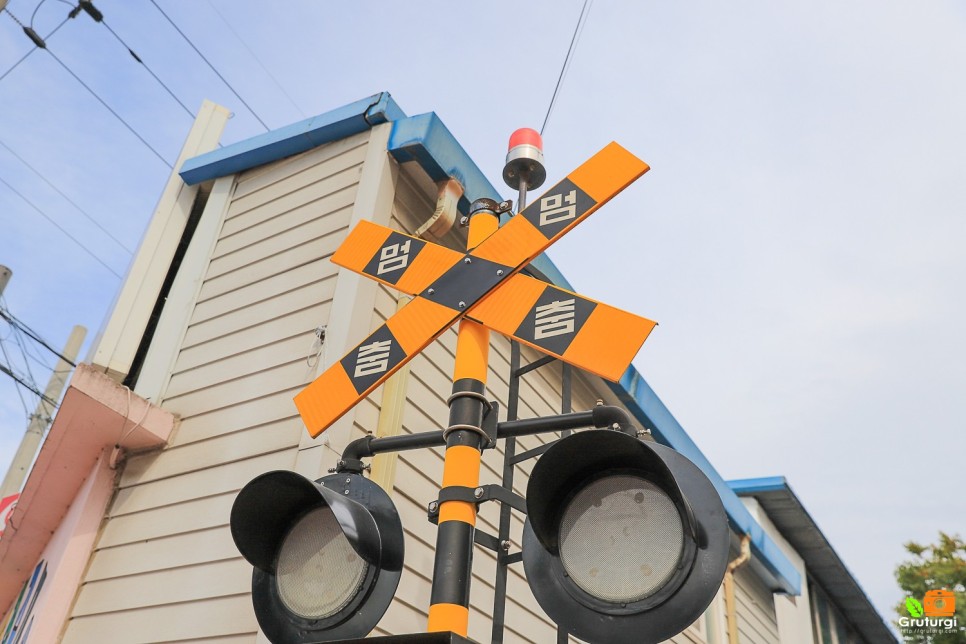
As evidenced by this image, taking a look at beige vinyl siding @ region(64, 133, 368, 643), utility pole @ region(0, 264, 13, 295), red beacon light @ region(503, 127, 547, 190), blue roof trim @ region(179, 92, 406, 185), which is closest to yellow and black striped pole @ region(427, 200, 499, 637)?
red beacon light @ region(503, 127, 547, 190)

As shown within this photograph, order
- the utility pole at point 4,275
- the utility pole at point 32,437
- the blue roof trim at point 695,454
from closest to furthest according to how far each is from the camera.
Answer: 1. the blue roof trim at point 695,454
2. the utility pole at point 4,275
3. the utility pole at point 32,437

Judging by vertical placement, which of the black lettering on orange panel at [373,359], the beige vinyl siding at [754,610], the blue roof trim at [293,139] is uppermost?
the blue roof trim at [293,139]

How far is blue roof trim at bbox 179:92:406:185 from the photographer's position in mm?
5430

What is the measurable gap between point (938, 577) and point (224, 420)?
55.7 ft

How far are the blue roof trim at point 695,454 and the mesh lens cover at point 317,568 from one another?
4039 mm

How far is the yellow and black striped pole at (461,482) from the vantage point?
2072mm

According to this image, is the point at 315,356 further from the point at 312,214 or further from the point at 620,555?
the point at 620,555

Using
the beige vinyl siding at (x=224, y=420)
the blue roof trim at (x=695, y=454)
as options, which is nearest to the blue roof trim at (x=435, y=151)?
the beige vinyl siding at (x=224, y=420)

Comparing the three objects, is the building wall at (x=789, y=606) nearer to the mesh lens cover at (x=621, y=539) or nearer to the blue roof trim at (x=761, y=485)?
the blue roof trim at (x=761, y=485)

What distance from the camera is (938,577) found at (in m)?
16.8

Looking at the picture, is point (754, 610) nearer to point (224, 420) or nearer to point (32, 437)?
point (224, 420)

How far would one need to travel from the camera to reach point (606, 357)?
221 centimetres

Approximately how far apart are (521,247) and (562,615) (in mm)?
1120

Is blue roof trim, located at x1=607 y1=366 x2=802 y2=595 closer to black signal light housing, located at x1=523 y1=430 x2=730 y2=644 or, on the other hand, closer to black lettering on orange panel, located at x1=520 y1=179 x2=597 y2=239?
black lettering on orange panel, located at x1=520 y1=179 x2=597 y2=239
